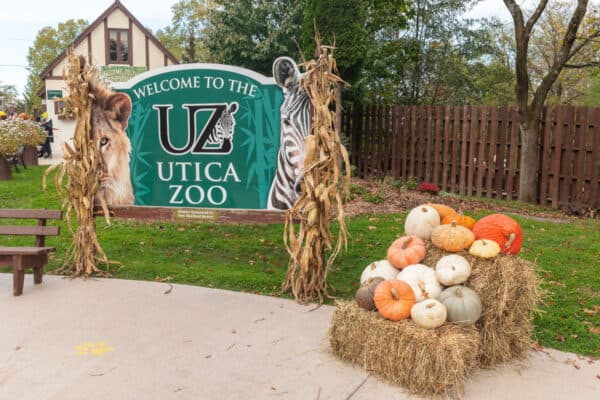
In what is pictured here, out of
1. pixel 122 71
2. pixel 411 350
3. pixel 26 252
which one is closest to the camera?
pixel 411 350

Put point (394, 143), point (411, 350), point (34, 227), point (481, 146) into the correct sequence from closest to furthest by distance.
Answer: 1. point (411, 350)
2. point (34, 227)
3. point (481, 146)
4. point (394, 143)

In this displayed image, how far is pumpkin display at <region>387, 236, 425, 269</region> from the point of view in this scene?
15.2 ft

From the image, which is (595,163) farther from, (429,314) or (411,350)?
(411,350)

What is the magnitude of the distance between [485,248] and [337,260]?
10.4 ft

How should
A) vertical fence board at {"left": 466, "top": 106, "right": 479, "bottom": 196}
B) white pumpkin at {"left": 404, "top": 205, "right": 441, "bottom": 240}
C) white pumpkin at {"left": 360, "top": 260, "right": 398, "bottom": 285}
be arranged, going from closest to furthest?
white pumpkin at {"left": 360, "top": 260, "right": 398, "bottom": 285}
white pumpkin at {"left": 404, "top": 205, "right": 441, "bottom": 240}
vertical fence board at {"left": 466, "top": 106, "right": 479, "bottom": 196}

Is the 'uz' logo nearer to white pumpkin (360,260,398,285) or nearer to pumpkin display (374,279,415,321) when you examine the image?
white pumpkin (360,260,398,285)

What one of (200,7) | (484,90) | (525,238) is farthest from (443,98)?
(200,7)

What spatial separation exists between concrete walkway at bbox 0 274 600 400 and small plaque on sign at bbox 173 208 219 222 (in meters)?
1.02

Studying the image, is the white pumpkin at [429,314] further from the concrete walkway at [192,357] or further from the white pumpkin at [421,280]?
the concrete walkway at [192,357]

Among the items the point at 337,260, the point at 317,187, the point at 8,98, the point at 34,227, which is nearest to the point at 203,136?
the point at 317,187

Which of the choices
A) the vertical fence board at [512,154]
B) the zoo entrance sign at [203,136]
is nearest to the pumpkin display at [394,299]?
the zoo entrance sign at [203,136]

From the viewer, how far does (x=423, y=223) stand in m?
4.86

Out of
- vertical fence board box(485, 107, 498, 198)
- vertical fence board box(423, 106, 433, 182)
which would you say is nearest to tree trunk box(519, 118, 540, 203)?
vertical fence board box(485, 107, 498, 198)

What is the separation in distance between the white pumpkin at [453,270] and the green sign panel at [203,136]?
101 inches
